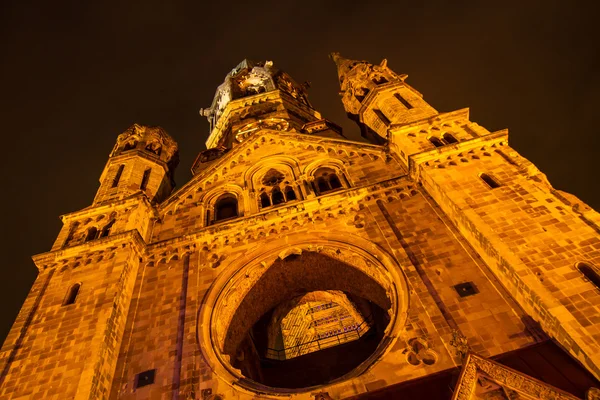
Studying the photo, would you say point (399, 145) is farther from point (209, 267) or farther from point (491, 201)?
point (209, 267)

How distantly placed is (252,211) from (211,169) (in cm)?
398

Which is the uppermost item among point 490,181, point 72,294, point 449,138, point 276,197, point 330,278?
point 276,197

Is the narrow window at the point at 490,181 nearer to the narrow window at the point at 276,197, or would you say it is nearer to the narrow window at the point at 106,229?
the narrow window at the point at 276,197

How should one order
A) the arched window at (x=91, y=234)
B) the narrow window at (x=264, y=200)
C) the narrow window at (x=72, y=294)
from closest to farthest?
the narrow window at (x=72, y=294)
the arched window at (x=91, y=234)
the narrow window at (x=264, y=200)

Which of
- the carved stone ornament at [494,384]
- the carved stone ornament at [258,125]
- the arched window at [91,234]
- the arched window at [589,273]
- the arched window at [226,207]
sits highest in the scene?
the carved stone ornament at [258,125]

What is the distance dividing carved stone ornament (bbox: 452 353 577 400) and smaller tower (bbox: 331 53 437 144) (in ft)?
34.8

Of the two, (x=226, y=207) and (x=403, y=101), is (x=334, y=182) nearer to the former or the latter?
(x=226, y=207)

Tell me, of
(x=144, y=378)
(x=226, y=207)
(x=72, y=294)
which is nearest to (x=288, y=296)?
(x=226, y=207)

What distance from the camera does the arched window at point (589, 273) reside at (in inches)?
401

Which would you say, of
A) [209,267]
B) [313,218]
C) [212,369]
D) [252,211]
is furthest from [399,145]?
[212,369]

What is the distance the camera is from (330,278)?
1515 cm

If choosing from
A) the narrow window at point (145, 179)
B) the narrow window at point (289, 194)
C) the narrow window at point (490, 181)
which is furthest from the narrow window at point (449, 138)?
the narrow window at point (145, 179)

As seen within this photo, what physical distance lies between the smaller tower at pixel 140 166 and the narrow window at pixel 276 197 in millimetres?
4957

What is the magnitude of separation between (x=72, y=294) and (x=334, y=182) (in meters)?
9.39
